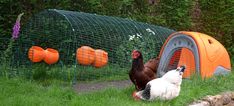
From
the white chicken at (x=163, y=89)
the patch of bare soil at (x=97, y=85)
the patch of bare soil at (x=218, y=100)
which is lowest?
the patch of bare soil at (x=97, y=85)

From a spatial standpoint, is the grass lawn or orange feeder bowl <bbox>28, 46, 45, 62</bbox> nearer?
the grass lawn

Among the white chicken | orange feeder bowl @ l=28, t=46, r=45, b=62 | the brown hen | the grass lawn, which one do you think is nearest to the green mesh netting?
orange feeder bowl @ l=28, t=46, r=45, b=62

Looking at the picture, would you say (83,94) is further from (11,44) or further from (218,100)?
(11,44)

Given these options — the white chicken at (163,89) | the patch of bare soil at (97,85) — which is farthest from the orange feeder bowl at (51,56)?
the white chicken at (163,89)

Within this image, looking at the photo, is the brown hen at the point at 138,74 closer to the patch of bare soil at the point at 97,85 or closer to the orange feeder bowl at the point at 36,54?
the patch of bare soil at the point at 97,85

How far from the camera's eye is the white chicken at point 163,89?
6660 mm

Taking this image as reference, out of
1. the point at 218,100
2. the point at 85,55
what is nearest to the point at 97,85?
the point at 85,55

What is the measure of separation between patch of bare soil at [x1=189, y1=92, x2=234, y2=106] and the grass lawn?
0.29 ft

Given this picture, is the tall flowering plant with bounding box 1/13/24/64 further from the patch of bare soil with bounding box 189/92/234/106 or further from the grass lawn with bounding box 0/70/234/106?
the patch of bare soil with bounding box 189/92/234/106

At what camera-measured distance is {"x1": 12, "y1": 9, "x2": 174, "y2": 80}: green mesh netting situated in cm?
883

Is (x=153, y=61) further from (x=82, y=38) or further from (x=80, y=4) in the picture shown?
(x=80, y=4)

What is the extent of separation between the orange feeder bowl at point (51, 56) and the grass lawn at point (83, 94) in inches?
39.5

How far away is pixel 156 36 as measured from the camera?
965 centimetres

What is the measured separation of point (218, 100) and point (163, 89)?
3.68ft
